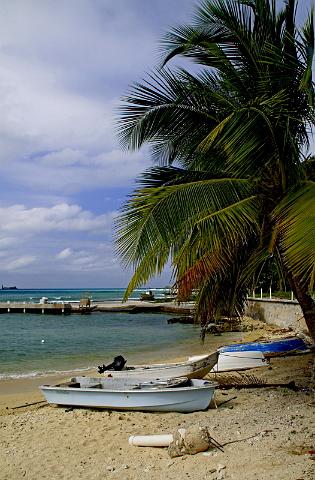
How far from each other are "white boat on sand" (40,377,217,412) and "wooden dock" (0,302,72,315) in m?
47.9

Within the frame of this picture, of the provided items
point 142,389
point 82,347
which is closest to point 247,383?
point 142,389

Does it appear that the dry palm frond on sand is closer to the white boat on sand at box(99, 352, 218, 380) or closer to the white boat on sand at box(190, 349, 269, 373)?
the white boat on sand at box(99, 352, 218, 380)

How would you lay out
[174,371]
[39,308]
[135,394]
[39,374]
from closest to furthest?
1. [135,394]
2. [174,371]
3. [39,374]
4. [39,308]

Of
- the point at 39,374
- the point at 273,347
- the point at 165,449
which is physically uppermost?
the point at 273,347

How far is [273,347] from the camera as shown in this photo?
57.4 feet

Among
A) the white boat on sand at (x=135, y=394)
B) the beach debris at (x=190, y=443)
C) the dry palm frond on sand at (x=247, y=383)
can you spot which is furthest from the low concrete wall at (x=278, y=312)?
the beach debris at (x=190, y=443)

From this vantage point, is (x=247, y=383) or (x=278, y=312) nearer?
(x=247, y=383)

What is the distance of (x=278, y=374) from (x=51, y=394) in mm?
6132

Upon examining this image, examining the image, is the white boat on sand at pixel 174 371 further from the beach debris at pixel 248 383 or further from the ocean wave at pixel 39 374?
the ocean wave at pixel 39 374

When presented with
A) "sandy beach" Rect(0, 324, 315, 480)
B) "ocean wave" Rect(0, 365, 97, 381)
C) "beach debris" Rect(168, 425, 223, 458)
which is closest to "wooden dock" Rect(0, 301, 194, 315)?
"ocean wave" Rect(0, 365, 97, 381)

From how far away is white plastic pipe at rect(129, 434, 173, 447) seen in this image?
7680mm

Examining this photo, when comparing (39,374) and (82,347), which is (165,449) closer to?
(39,374)

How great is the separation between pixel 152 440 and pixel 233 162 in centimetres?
430

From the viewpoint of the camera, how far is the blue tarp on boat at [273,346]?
16859 mm
